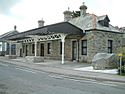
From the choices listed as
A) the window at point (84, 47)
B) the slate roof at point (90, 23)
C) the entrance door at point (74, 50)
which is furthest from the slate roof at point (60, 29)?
the entrance door at point (74, 50)

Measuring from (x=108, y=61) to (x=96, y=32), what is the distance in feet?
22.1

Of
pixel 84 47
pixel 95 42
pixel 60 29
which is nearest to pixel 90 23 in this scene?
pixel 95 42

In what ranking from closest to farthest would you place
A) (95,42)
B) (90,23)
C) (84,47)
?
(95,42) → (84,47) → (90,23)

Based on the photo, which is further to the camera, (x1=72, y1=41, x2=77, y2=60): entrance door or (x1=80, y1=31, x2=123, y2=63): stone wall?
(x1=72, y1=41, x2=77, y2=60): entrance door

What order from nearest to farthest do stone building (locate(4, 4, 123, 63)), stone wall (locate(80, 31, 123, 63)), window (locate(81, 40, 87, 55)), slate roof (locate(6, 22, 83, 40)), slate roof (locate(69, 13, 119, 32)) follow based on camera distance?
slate roof (locate(6, 22, 83, 40))
stone building (locate(4, 4, 123, 63))
stone wall (locate(80, 31, 123, 63))
slate roof (locate(69, 13, 119, 32))
window (locate(81, 40, 87, 55))

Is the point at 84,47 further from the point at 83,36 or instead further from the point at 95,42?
the point at 95,42

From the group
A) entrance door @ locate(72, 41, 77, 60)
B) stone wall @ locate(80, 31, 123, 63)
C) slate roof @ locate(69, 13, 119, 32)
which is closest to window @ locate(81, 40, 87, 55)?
stone wall @ locate(80, 31, 123, 63)

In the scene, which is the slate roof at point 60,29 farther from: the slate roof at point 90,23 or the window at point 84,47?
the window at point 84,47

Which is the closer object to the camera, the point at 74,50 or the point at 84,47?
the point at 84,47

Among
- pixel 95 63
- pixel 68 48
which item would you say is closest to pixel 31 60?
pixel 68 48

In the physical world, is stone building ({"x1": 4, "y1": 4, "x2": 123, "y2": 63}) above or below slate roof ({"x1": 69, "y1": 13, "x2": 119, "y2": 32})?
below

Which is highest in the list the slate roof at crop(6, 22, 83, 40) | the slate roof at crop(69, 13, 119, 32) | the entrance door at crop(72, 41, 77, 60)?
the slate roof at crop(69, 13, 119, 32)

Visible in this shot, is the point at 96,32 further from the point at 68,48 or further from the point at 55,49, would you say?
the point at 55,49

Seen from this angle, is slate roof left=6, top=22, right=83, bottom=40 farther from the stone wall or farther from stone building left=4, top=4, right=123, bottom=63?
the stone wall
